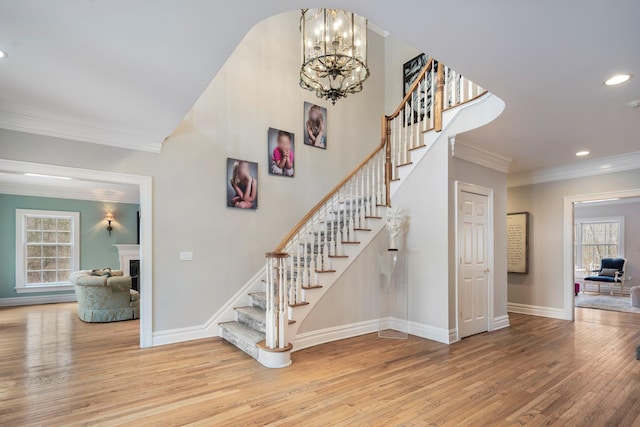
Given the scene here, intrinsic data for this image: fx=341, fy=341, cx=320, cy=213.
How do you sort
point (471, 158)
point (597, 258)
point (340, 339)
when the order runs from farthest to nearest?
1. point (597, 258)
2. point (471, 158)
3. point (340, 339)

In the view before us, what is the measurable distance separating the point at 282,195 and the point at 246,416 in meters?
3.49

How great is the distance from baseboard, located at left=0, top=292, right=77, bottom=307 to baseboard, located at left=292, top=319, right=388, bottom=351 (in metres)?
7.10

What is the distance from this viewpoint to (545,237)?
6.31 meters

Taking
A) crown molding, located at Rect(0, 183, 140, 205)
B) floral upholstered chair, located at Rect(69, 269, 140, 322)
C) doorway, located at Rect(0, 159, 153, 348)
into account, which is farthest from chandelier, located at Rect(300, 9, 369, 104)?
crown molding, located at Rect(0, 183, 140, 205)

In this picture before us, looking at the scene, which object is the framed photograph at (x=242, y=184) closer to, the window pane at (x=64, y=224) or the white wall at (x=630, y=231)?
the window pane at (x=64, y=224)

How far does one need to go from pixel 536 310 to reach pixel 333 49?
19.4 ft

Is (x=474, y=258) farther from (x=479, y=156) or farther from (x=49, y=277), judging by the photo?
(x=49, y=277)

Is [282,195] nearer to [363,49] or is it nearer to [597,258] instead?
[363,49]

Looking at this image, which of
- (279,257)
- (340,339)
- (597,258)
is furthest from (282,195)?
(597,258)

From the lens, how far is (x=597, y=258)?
34.3 feet

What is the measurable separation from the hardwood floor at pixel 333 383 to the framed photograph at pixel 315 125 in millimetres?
3351

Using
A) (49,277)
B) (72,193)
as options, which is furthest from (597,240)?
(49,277)

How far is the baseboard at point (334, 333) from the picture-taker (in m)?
4.27

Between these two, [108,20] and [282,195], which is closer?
[108,20]
